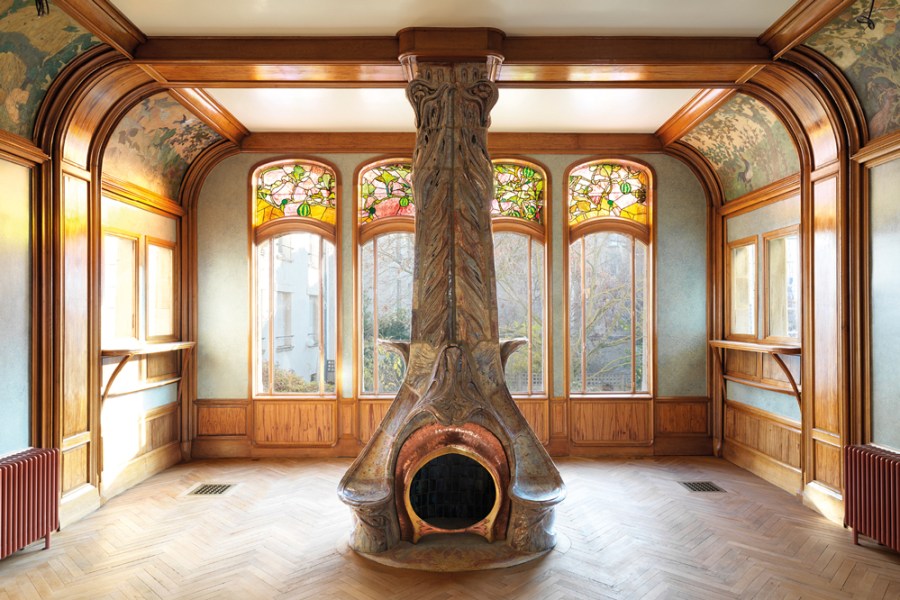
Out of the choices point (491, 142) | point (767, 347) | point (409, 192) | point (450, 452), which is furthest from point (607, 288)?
point (450, 452)

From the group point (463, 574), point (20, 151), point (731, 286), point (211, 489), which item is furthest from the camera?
point (731, 286)

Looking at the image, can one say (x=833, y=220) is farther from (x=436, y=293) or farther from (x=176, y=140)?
(x=176, y=140)

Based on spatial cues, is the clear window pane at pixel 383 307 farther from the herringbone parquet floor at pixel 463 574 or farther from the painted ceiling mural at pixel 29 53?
the painted ceiling mural at pixel 29 53

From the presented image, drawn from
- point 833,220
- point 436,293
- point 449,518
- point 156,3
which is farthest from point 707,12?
point 449,518

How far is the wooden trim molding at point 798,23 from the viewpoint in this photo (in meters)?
3.42

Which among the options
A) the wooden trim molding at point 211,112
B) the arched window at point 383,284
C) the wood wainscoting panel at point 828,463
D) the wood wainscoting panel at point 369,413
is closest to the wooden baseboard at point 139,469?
the wood wainscoting panel at point 369,413

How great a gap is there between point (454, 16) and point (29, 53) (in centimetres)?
286

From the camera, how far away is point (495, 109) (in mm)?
5363

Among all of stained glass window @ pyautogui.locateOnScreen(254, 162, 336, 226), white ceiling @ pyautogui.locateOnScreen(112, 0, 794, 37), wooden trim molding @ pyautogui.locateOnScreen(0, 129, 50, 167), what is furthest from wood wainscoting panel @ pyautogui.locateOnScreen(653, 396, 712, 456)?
wooden trim molding @ pyautogui.locateOnScreen(0, 129, 50, 167)

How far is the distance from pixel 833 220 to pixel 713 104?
4.87 ft

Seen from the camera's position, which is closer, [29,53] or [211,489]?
[29,53]

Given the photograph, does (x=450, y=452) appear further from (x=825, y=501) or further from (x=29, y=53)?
(x=29, y=53)

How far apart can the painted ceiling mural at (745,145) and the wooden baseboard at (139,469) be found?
647cm

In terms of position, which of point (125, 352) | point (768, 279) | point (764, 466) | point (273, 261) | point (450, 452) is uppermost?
point (273, 261)
